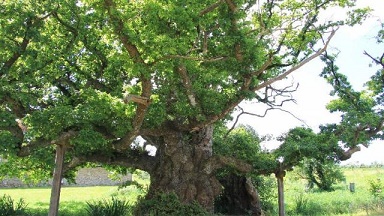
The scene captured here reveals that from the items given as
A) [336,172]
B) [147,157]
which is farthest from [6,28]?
[336,172]

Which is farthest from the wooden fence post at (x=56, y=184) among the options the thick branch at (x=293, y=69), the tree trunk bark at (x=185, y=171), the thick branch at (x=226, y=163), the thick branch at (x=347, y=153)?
the thick branch at (x=347, y=153)

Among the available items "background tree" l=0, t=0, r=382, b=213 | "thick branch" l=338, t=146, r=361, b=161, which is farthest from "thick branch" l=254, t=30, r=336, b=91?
"thick branch" l=338, t=146, r=361, b=161

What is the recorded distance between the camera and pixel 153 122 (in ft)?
38.7

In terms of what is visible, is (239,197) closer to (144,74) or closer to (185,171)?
(185,171)

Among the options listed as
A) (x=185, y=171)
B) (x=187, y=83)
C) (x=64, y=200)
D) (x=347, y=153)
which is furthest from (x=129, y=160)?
(x=64, y=200)

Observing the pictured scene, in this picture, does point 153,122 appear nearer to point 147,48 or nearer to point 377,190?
point 147,48

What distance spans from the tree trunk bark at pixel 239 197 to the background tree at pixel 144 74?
122 inches

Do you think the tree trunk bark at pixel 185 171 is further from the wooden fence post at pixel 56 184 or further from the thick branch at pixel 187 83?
the wooden fence post at pixel 56 184

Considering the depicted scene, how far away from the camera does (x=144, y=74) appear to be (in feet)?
27.8

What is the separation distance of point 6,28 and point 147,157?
245 inches

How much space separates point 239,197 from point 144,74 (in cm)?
960

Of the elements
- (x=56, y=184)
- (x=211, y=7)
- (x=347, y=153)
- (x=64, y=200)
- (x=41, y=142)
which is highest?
(x=211, y=7)

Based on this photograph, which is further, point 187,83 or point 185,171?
point 185,171

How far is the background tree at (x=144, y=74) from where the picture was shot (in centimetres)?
887
